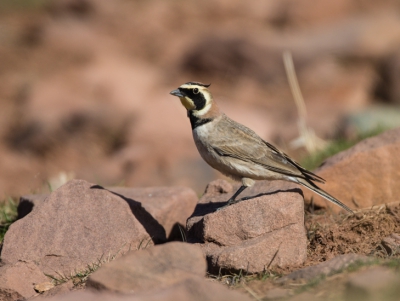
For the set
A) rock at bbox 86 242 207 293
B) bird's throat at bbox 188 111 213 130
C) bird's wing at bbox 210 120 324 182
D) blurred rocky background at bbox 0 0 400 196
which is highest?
bird's throat at bbox 188 111 213 130

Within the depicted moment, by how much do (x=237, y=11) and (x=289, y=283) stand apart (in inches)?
872

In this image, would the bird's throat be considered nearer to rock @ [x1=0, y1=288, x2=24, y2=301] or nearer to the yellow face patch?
the yellow face patch

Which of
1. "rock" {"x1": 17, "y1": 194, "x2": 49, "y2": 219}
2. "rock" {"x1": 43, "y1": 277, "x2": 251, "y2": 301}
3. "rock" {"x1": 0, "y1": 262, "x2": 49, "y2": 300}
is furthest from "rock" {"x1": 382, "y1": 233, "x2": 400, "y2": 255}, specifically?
"rock" {"x1": 17, "y1": 194, "x2": 49, "y2": 219}

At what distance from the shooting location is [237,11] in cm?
2628

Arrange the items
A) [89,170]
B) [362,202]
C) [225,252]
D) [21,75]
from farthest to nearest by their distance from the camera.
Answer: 1. [21,75]
2. [89,170]
3. [362,202]
4. [225,252]

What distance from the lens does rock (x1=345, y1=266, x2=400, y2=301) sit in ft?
13.8

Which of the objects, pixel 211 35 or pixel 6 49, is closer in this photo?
pixel 211 35

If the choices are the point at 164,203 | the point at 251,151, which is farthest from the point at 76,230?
the point at 251,151

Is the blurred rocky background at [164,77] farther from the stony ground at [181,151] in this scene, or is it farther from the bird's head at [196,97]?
the bird's head at [196,97]

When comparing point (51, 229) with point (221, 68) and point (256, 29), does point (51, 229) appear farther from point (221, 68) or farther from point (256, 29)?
point (256, 29)

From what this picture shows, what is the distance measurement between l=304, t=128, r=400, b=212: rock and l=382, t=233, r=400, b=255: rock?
1.34 meters

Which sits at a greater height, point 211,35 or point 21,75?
point 211,35

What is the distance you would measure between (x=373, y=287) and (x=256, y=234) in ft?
6.80

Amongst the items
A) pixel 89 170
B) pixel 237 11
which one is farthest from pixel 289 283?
pixel 237 11
